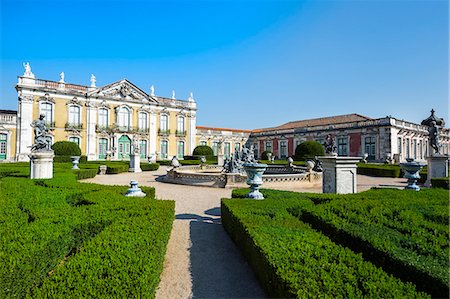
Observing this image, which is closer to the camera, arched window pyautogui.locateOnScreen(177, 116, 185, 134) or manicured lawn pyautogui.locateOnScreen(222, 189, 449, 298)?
manicured lawn pyautogui.locateOnScreen(222, 189, 449, 298)

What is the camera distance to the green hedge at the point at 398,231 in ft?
7.95

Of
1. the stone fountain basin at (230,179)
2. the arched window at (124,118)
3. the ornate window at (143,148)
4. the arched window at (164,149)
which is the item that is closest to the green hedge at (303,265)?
the stone fountain basin at (230,179)

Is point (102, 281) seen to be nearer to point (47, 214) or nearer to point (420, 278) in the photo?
point (47, 214)

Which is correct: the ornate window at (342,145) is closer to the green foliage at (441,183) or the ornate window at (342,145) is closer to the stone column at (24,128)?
the green foliage at (441,183)

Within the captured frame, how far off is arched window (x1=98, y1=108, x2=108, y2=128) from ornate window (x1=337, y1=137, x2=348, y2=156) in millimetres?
27318

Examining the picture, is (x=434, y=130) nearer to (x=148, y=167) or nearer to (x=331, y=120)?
(x=148, y=167)

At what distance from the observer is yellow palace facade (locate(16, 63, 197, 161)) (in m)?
25.6

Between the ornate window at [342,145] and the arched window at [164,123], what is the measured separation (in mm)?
21533

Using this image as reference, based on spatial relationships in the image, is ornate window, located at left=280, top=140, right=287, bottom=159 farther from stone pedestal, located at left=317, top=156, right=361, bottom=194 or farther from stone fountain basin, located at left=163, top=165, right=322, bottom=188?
stone pedestal, located at left=317, top=156, right=361, bottom=194

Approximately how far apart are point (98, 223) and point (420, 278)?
400 cm

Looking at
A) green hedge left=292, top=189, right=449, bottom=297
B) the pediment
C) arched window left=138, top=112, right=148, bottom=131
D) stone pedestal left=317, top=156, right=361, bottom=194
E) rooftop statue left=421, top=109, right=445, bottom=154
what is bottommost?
green hedge left=292, top=189, right=449, bottom=297

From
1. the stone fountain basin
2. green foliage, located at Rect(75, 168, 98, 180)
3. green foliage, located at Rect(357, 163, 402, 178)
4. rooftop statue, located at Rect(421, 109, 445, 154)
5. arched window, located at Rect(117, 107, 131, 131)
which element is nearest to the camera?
the stone fountain basin

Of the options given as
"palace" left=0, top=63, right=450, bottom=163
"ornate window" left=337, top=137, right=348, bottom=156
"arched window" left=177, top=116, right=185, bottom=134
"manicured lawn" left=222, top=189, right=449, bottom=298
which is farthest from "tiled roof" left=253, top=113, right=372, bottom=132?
"manicured lawn" left=222, top=189, right=449, bottom=298

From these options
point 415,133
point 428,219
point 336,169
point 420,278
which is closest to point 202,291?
point 420,278
